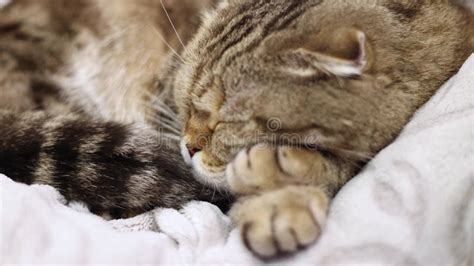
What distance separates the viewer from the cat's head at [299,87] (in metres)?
1.02

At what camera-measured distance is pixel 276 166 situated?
1040mm

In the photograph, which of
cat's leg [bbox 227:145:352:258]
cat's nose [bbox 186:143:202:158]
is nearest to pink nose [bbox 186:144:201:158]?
cat's nose [bbox 186:143:202:158]

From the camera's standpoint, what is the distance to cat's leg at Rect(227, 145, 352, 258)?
96cm

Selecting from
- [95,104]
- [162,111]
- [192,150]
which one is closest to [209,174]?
[192,150]

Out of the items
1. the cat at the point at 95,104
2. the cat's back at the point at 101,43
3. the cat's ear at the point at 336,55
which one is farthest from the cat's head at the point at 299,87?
the cat's back at the point at 101,43

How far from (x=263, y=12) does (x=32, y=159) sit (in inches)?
22.8

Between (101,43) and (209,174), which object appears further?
(101,43)

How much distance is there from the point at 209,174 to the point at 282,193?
0.64 ft

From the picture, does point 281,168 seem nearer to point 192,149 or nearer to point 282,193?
point 282,193

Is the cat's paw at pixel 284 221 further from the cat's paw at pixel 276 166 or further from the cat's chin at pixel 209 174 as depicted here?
the cat's chin at pixel 209 174

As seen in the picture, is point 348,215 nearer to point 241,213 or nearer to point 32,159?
point 241,213

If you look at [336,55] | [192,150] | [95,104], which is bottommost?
[95,104]

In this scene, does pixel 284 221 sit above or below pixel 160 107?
above

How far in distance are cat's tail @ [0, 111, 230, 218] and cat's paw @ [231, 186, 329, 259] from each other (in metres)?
0.22
